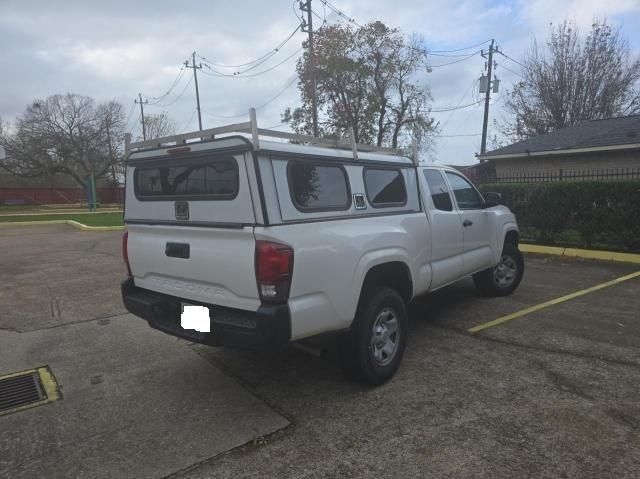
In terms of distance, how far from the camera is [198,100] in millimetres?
44375

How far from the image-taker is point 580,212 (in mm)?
9836

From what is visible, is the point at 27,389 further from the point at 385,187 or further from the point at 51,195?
the point at 51,195

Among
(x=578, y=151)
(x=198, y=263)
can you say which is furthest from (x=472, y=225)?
(x=578, y=151)

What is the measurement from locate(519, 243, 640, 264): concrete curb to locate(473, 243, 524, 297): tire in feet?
12.2

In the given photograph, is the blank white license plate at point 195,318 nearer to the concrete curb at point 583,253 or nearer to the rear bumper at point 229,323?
the rear bumper at point 229,323

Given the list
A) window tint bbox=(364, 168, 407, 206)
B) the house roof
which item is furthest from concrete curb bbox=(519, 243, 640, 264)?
the house roof

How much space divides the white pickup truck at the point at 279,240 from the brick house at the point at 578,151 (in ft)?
45.1

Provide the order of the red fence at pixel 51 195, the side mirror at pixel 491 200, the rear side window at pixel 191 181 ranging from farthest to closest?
the red fence at pixel 51 195 → the side mirror at pixel 491 200 → the rear side window at pixel 191 181

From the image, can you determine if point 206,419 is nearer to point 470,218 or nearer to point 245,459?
point 245,459

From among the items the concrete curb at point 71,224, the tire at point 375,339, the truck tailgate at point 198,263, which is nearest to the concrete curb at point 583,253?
the tire at point 375,339

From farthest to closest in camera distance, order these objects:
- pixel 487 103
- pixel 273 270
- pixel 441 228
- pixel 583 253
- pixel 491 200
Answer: pixel 487 103, pixel 583 253, pixel 491 200, pixel 441 228, pixel 273 270

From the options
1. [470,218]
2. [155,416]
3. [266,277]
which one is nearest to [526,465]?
[266,277]

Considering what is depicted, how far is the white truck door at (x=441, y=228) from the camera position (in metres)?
4.74

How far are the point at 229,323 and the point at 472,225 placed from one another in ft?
11.1
